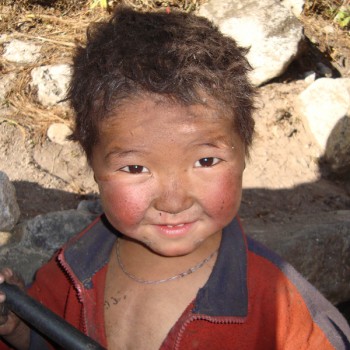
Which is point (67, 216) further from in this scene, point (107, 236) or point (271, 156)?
point (271, 156)

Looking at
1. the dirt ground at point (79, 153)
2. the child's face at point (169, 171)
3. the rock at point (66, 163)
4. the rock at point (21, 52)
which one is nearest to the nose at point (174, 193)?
the child's face at point (169, 171)

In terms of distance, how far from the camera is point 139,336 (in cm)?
188

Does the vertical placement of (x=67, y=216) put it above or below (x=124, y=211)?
below

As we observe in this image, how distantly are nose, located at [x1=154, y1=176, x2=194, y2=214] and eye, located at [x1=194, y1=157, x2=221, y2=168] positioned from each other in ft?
0.18

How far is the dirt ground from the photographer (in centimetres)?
354

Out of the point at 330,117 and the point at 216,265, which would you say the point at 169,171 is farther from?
the point at 330,117

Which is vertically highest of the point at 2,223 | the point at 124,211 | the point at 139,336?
the point at 124,211

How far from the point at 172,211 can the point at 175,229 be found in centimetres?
9

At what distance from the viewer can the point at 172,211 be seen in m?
1.59

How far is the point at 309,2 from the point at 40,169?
2.81 metres

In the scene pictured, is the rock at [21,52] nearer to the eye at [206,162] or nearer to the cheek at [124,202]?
the cheek at [124,202]

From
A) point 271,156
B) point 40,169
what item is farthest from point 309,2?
point 40,169

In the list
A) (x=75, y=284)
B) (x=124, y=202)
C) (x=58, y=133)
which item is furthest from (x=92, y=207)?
Answer: (x=124, y=202)

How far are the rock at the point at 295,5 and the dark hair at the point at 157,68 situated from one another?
11.5 feet
